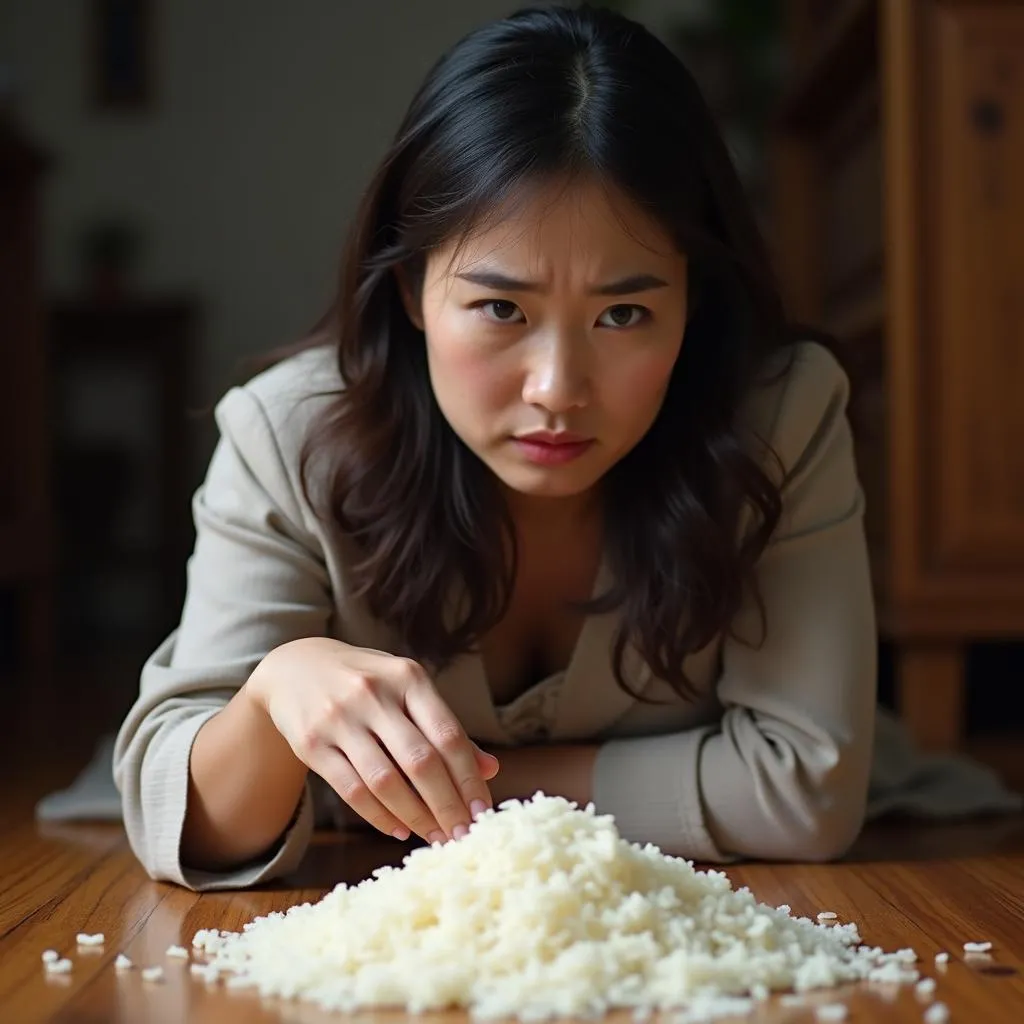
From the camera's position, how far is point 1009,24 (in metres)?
2.21

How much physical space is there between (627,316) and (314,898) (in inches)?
20.8

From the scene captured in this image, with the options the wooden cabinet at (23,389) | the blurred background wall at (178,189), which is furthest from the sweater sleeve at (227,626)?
the blurred background wall at (178,189)

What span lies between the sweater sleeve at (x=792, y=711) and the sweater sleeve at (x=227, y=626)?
1.02 feet

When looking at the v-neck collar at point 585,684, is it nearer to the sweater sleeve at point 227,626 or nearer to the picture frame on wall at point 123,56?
the sweater sleeve at point 227,626

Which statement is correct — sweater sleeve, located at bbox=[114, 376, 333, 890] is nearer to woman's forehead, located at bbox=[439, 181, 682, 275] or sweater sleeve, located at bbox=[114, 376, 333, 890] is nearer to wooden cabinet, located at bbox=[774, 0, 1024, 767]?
woman's forehead, located at bbox=[439, 181, 682, 275]

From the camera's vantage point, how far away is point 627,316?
1240mm

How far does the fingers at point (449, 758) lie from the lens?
1.05 m

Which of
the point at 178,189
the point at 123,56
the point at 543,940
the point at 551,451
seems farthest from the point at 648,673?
the point at 123,56

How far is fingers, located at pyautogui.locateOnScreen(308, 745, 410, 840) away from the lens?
3.53 ft

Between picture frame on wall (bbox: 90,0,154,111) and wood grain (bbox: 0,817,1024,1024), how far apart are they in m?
4.34

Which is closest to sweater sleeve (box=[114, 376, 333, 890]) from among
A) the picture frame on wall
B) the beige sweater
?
the beige sweater

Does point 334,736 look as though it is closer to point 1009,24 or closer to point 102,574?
point 1009,24

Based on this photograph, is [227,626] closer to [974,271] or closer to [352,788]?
[352,788]

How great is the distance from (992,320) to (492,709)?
1138 mm
